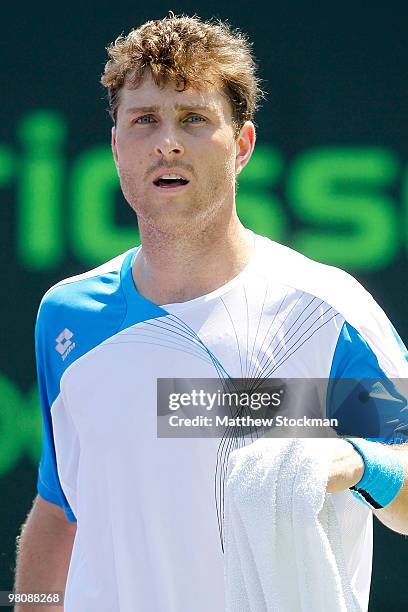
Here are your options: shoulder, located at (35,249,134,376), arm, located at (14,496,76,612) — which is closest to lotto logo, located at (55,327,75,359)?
shoulder, located at (35,249,134,376)

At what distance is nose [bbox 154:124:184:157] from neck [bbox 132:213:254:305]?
158 mm

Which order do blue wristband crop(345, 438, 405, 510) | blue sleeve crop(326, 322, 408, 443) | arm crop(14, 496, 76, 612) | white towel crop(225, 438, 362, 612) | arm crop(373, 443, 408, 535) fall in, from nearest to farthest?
white towel crop(225, 438, 362, 612) < blue wristband crop(345, 438, 405, 510) < arm crop(373, 443, 408, 535) < blue sleeve crop(326, 322, 408, 443) < arm crop(14, 496, 76, 612)

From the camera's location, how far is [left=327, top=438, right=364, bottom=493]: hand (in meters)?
1.73

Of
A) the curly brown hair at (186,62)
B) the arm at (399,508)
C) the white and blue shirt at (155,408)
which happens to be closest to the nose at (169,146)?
the curly brown hair at (186,62)

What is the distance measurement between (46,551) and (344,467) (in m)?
0.96

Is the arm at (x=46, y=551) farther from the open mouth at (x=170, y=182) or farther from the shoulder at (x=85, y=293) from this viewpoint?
the open mouth at (x=170, y=182)

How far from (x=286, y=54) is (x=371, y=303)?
4.92 feet

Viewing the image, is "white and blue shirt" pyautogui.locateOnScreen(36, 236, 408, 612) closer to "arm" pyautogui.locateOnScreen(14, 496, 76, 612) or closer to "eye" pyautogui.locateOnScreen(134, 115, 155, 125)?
"arm" pyautogui.locateOnScreen(14, 496, 76, 612)

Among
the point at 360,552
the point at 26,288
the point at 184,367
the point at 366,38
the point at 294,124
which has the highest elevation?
the point at 366,38

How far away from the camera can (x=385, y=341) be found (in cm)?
215

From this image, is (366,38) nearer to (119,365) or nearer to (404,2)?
(404,2)

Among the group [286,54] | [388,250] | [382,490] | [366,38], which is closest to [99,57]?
[286,54]

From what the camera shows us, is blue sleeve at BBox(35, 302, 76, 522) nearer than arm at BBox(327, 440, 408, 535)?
No

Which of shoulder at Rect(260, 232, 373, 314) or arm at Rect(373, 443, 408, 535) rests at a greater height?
shoulder at Rect(260, 232, 373, 314)
